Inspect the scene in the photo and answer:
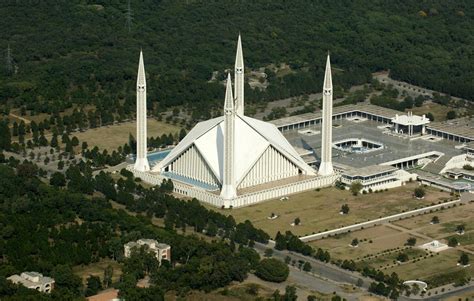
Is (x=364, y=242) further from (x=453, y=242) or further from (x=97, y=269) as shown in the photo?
(x=97, y=269)

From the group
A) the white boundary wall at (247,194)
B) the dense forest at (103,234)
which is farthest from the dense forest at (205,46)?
the dense forest at (103,234)

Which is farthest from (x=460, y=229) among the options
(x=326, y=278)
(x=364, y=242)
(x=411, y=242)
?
(x=326, y=278)

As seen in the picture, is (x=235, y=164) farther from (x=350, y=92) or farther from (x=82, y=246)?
(x=350, y=92)

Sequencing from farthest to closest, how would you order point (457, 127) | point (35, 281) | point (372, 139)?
point (457, 127), point (372, 139), point (35, 281)

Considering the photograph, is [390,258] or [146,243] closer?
[146,243]

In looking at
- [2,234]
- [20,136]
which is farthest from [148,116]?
[2,234]

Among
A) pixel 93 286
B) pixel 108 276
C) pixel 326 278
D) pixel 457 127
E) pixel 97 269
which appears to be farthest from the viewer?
pixel 457 127

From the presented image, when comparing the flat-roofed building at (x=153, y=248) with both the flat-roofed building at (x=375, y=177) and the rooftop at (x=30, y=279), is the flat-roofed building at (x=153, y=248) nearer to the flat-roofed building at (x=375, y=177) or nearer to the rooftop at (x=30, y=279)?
the rooftop at (x=30, y=279)

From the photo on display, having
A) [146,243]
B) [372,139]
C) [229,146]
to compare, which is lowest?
[146,243]
